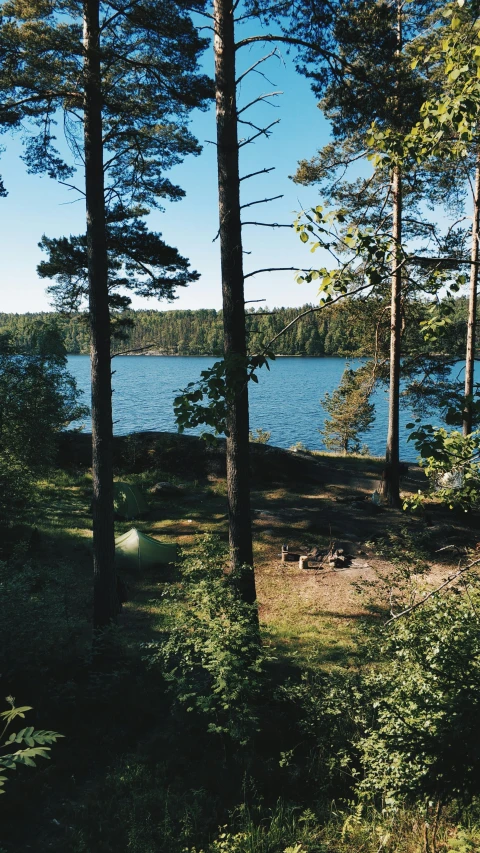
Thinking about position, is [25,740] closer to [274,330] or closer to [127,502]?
[127,502]

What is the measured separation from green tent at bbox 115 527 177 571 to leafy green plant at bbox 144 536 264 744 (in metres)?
6.82

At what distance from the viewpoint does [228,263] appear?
7.88 m

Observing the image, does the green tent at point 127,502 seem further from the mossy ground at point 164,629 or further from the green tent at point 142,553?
the green tent at point 142,553

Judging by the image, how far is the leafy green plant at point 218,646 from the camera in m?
6.07

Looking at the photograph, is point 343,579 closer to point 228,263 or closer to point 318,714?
point 318,714

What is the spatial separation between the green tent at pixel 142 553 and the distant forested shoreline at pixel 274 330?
17.4 ft

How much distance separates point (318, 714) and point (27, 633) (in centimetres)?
413

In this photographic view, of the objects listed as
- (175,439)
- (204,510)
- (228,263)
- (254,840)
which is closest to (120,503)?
(204,510)

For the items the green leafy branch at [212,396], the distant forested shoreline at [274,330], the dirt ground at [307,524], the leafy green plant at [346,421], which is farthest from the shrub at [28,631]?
the leafy green plant at [346,421]

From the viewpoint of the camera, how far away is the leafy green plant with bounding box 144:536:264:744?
239 inches

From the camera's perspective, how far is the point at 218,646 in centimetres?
616

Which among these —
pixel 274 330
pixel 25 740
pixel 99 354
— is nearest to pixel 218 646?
pixel 25 740

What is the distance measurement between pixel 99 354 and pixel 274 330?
196 feet

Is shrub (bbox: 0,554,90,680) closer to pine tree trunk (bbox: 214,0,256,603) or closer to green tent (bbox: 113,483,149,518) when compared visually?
pine tree trunk (bbox: 214,0,256,603)
